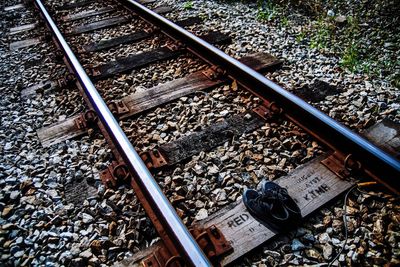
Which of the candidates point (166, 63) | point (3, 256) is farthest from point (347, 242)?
point (166, 63)

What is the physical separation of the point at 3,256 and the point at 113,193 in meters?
0.82

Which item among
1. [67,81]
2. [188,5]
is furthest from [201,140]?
[188,5]

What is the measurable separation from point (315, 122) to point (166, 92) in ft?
5.60

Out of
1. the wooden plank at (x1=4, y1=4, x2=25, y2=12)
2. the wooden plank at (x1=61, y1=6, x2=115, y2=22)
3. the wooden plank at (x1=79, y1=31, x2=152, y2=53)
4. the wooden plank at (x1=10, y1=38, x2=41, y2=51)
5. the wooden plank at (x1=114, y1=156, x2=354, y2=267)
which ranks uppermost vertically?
the wooden plank at (x1=4, y1=4, x2=25, y2=12)

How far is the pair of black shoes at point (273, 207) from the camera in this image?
6.81 ft

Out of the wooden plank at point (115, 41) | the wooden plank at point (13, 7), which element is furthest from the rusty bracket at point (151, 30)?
the wooden plank at point (13, 7)

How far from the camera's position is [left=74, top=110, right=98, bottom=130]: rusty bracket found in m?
3.15

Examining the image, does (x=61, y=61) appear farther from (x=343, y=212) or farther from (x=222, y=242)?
(x=343, y=212)

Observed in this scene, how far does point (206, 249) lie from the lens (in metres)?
1.98

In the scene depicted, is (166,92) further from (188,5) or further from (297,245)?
(188,5)

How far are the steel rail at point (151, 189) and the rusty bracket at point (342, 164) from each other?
4.22 feet

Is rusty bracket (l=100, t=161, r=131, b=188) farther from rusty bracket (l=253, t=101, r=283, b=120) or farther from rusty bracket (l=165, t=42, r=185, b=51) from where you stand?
rusty bracket (l=165, t=42, r=185, b=51)

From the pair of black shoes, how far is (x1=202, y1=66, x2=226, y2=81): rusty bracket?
1.76 meters

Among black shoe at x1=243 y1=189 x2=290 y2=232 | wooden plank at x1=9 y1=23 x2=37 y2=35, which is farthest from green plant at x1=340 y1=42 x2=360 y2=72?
wooden plank at x1=9 y1=23 x2=37 y2=35
